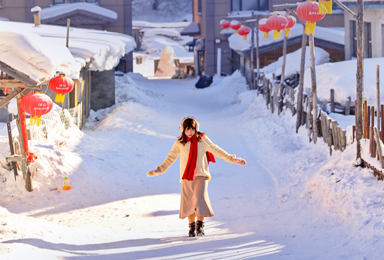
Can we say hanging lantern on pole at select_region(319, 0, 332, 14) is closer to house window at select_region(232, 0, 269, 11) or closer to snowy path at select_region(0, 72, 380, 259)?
snowy path at select_region(0, 72, 380, 259)

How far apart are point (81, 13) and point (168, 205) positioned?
23.5 m

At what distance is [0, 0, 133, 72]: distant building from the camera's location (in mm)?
29422

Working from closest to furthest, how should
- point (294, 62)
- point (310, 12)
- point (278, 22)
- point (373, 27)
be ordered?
1. point (310, 12)
2. point (278, 22)
3. point (373, 27)
4. point (294, 62)

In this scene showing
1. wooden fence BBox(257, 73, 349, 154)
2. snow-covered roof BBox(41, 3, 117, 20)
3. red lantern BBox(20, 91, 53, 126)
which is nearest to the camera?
red lantern BBox(20, 91, 53, 126)

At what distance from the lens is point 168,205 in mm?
8320

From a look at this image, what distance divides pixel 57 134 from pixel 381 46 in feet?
34.5

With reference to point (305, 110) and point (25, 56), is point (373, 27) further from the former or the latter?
point (25, 56)

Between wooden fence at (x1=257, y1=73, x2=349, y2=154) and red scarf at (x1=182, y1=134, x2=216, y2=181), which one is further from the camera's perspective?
Result: wooden fence at (x1=257, y1=73, x2=349, y2=154)

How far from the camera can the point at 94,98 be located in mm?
17266

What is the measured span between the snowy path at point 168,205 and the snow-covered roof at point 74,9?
1564 cm

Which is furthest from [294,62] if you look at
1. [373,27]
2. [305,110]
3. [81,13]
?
[81,13]

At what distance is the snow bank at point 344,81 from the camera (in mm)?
12336

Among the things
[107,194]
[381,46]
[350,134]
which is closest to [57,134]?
[107,194]

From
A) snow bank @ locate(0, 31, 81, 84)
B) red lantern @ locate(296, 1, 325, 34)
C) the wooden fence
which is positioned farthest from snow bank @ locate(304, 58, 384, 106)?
snow bank @ locate(0, 31, 81, 84)
